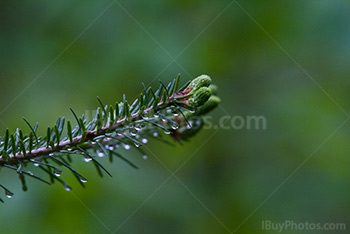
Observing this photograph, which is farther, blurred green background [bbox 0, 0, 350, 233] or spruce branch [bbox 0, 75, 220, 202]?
blurred green background [bbox 0, 0, 350, 233]

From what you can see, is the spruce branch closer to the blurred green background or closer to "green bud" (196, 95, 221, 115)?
"green bud" (196, 95, 221, 115)

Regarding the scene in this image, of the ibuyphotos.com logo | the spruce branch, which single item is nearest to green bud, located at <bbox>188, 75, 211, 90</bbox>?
the spruce branch

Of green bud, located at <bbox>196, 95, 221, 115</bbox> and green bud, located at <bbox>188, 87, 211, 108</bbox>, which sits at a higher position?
green bud, located at <bbox>188, 87, 211, 108</bbox>

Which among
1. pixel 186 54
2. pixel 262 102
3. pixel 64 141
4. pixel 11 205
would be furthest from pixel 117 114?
pixel 262 102

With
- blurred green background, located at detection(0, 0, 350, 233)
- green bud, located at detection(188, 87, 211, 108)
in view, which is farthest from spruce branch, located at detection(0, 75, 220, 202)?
blurred green background, located at detection(0, 0, 350, 233)

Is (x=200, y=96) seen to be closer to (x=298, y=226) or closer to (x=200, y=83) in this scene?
(x=200, y=83)

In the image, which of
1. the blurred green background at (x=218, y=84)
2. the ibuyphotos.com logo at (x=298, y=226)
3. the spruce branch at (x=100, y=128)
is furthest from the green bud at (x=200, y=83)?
the ibuyphotos.com logo at (x=298, y=226)

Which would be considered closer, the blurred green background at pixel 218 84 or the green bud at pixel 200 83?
the green bud at pixel 200 83

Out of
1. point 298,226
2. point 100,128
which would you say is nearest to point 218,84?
point 298,226

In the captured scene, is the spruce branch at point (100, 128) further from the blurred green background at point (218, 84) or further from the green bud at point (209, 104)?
the blurred green background at point (218, 84)
